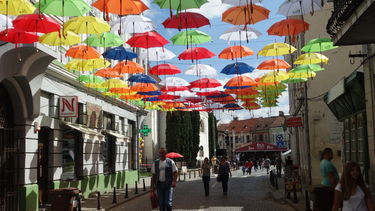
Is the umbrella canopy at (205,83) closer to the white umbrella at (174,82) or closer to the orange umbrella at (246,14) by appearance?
the white umbrella at (174,82)

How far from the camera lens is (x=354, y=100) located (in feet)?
51.2

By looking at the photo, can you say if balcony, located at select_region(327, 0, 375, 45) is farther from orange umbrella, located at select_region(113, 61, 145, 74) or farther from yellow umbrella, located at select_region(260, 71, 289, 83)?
orange umbrella, located at select_region(113, 61, 145, 74)

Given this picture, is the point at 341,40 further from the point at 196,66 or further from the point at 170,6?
the point at 196,66

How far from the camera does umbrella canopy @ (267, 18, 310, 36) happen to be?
13.3 metres

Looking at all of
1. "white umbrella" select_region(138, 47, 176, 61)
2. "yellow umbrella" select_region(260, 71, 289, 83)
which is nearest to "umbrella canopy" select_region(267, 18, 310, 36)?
"white umbrella" select_region(138, 47, 176, 61)

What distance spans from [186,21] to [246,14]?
1.64m

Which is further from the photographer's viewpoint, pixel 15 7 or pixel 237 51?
pixel 237 51

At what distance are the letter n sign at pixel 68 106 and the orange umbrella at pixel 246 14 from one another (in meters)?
8.47

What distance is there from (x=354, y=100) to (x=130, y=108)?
61.5 feet

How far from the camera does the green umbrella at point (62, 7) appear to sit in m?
10.8

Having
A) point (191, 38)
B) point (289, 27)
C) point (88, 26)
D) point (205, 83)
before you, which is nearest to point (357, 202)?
point (289, 27)

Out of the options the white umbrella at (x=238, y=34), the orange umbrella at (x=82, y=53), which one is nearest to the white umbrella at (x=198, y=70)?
the white umbrella at (x=238, y=34)

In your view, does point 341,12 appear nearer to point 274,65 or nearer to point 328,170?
point 328,170

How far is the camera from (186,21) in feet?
39.5
